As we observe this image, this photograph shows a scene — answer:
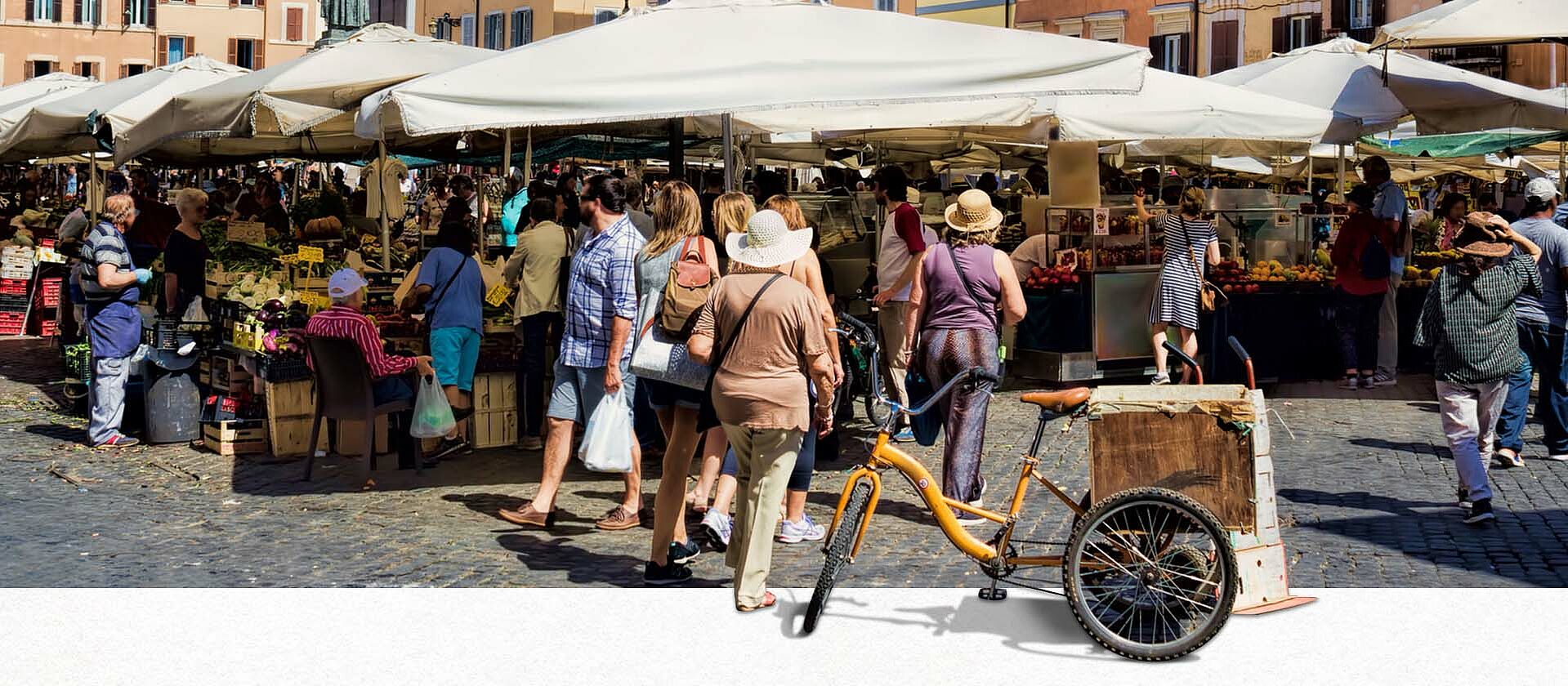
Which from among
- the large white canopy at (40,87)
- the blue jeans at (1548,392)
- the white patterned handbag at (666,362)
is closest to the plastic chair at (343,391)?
the white patterned handbag at (666,362)

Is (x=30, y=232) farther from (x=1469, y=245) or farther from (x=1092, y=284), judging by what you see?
(x=1469, y=245)

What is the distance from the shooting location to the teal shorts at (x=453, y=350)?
10.4 meters

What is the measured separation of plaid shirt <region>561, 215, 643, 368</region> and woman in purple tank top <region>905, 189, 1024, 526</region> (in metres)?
1.46

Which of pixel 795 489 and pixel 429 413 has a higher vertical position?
pixel 429 413

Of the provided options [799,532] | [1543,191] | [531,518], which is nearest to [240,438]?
[531,518]

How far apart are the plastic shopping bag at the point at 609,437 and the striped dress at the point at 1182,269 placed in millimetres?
6275

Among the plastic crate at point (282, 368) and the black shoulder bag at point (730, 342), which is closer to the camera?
the black shoulder bag at point (730, 342)

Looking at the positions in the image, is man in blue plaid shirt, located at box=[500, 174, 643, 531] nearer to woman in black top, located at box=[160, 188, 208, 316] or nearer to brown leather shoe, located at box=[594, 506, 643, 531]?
brown leather shoe, located at box=[594, 506, 643, 531]

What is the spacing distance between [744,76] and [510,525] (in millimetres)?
2413

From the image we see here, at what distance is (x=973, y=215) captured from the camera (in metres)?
8.55

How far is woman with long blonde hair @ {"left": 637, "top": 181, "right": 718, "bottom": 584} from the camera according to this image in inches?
278

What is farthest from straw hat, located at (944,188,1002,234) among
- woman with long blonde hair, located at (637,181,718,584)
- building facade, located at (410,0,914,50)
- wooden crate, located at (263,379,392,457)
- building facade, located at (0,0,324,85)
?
building facade, located at (0,0,324,85)

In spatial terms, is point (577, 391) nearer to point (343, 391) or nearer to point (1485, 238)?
point (343, 391)

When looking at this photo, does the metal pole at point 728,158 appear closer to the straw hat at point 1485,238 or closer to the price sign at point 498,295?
the price sign at point 498,295
